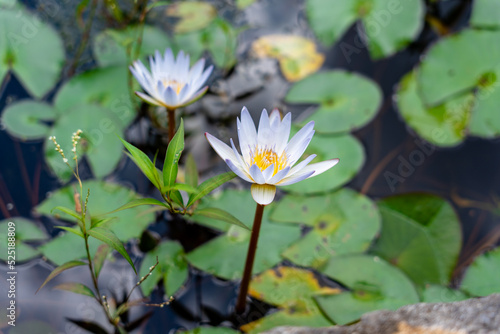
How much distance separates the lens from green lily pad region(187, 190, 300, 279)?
6.25 ft

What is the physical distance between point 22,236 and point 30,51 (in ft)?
3.88

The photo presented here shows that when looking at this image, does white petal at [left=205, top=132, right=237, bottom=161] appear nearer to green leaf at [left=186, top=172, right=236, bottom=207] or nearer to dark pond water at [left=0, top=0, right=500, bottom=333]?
green leaf at [left=186, top=172, right=236, bottom=207]

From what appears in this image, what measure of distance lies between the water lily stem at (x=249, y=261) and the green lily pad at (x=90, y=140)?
969 mm

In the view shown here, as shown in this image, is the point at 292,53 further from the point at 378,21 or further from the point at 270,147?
the point at 270,147

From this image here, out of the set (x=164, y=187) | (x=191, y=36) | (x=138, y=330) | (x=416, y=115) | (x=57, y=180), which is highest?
(x=191, y=36)

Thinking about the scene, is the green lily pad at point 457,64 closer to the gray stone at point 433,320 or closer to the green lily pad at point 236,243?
the green lily pad at point 236,243

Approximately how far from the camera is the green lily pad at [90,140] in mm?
2186

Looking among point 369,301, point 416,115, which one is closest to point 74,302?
point 369,301

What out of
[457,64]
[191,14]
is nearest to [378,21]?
[457,64]

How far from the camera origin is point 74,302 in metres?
1.88

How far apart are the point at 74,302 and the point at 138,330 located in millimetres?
327

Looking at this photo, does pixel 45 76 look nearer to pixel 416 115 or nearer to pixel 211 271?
pixel 211 271

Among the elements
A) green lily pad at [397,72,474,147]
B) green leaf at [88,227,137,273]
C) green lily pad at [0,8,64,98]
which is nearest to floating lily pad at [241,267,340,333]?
green leaf at [88,227,137,273]

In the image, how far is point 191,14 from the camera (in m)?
2.91
